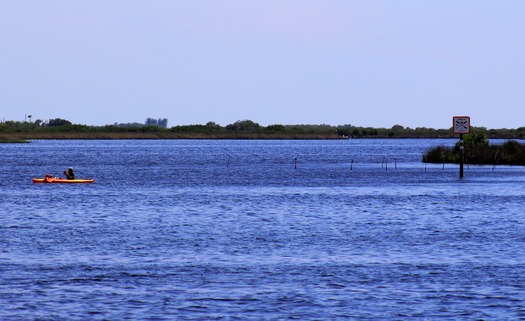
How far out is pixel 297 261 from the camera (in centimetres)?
2609

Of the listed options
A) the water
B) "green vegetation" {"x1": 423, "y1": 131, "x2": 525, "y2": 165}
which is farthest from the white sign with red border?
the water

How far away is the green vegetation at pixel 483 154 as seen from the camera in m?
92.4

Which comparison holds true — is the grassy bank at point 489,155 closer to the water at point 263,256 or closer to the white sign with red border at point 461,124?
the white sign with red border at point 461,124

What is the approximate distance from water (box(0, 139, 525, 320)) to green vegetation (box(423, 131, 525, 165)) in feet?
127

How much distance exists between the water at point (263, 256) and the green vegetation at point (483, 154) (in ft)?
127

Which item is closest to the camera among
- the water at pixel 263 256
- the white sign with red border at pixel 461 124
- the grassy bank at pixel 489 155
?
the water at pixel 263 256

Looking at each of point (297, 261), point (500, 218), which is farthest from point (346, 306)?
point (500, 218)

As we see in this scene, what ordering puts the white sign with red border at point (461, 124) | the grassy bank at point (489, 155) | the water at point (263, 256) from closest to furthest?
the water at point (263, 256)
the white sign with red border at point (461, 124)
the grassy bank at point (489, 155)

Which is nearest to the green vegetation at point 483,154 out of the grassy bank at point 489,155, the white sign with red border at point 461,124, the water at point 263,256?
the grassy bank at point 489,155

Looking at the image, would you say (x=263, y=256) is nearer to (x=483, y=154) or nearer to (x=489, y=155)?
(x=489, y=155)

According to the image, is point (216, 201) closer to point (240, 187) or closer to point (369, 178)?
point (240, 187)

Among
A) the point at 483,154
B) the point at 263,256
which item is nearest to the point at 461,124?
the point at 483,154

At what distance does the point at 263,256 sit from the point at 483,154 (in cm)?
7007

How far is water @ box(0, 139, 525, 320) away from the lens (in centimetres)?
1977
